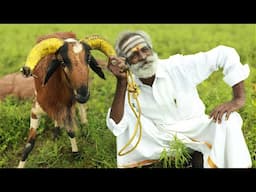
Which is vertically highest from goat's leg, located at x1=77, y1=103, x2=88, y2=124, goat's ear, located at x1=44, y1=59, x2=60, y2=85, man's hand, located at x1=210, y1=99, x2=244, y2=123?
goat's ear, located at x1=44, y1=59, x2=60, y2=85

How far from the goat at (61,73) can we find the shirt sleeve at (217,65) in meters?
0.84

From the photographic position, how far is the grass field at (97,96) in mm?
6406

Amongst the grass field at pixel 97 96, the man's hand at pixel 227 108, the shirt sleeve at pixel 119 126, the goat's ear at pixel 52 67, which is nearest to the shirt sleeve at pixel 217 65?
the man's hand at pixel 227 108

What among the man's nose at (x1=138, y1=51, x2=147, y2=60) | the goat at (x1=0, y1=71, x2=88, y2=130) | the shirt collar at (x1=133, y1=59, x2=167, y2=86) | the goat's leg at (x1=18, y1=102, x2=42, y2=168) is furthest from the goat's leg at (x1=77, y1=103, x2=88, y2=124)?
the man's nose at (x1=138, y1=51, x2=147, y2=60)

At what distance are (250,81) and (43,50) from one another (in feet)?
11.7

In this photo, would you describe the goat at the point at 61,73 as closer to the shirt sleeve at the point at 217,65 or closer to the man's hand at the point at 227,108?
the shirt sleeve at the point at 217,65

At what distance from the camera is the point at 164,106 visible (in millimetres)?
5750

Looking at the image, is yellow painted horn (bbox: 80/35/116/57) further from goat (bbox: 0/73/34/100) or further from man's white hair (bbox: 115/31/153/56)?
goat (bbox: 0/73/34/100)

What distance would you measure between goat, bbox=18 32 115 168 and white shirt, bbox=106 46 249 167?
0.52 metres

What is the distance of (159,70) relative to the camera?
572 cm

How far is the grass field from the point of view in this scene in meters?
6.41

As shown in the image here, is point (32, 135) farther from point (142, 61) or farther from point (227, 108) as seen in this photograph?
point (227, 108)

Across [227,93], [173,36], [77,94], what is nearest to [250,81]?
[227,93]

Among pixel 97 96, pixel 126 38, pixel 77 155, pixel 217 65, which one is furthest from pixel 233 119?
pixel 97 96
